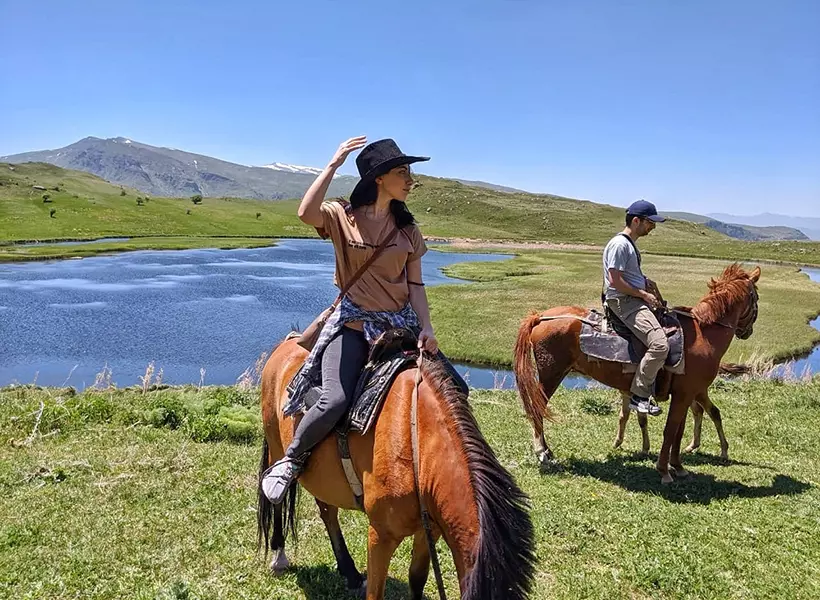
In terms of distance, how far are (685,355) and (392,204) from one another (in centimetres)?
541

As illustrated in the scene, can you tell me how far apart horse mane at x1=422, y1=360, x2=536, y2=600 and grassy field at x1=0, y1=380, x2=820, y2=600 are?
2118mm

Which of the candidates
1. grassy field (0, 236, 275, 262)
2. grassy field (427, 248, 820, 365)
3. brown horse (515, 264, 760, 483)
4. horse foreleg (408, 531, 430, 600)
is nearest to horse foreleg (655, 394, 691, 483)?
brown horse (515, 264, 760, 483)

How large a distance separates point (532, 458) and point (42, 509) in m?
6.12

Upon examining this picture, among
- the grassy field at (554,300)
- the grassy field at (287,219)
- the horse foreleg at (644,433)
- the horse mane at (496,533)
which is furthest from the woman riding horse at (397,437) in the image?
the grassy field at (287,219)

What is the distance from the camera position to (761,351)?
20.7 meters

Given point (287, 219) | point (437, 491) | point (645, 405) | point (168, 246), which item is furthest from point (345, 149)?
point (287, 219)

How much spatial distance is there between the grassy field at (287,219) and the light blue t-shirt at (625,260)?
174 feet

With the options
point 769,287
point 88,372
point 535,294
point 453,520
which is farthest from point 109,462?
point 769,287

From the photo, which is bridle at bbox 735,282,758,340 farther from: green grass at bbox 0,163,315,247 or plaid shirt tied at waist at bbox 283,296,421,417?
green grass at bbox 0,163,315,247

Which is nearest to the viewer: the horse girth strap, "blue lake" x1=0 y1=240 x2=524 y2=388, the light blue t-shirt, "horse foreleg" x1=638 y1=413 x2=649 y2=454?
the horse girth strap

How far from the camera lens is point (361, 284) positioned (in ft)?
13.3

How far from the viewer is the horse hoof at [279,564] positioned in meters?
5.10

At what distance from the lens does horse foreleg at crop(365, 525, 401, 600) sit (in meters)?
3.61

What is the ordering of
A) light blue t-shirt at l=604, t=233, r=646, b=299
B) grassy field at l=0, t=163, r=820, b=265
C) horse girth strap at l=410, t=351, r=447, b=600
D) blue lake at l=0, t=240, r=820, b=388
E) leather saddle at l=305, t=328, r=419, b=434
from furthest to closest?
grassy field at l=0, t=163, r=820, b=265
blue lake at l=0, t=240, r=820, b=388
light blue t-shirt at l=604, t=233, r=646, b=299
leather saddle at l=305, t=328, r=419, b=434
horse girth strap at l=410, t=351, r=447, b=600
